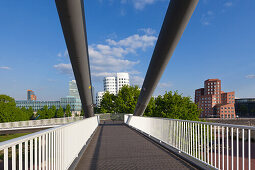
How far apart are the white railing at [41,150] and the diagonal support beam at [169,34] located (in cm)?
562

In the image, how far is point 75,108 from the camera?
12075cm

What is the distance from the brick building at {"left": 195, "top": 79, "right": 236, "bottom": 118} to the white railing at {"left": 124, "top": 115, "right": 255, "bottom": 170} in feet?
371

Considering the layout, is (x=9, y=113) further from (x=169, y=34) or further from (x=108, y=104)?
(x=169, y=34)

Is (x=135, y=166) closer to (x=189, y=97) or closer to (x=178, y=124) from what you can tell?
(x=178, y=124)

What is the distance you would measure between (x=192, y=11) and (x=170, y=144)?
5045 millimetres

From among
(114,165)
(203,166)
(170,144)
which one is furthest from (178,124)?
(114,165)

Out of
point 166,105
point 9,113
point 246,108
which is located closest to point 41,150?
point 166,105

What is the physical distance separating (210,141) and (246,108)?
132207 mm

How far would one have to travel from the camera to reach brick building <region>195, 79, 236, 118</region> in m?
108

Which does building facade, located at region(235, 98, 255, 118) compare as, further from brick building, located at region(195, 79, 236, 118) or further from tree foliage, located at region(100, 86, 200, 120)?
tree foliage, located at region(100, 86, 200, 120)

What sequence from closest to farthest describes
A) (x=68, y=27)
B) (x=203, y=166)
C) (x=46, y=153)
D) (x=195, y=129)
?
1. (x=46, y=153)
2. (x=203, y=166)
3. (x=195, y=129)
4. (x=68, y=27)

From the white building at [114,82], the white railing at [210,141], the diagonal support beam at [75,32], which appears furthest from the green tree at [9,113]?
the white building at [114,82]

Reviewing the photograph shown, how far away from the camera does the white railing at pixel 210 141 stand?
11.7ft

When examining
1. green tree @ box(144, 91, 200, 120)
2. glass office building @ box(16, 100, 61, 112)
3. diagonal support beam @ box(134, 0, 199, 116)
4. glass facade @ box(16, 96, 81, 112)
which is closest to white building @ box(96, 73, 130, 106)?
glass facade @ box(16, 96, 81, 112)
